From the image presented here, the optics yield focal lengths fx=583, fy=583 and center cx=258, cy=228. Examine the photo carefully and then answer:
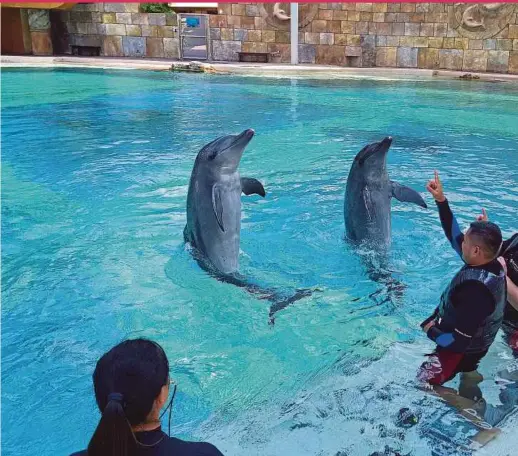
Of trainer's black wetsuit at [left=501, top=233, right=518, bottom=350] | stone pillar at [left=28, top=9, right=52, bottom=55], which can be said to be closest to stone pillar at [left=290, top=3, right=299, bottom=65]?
stone pillar at [left=28, top=9, right=52, bottom=55]

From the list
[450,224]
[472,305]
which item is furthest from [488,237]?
[450,224]

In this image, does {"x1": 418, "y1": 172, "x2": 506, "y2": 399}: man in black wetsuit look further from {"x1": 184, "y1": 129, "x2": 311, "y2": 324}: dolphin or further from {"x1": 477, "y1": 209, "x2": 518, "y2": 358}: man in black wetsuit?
{"x1": 184, "y1": 129, "x2": 311, "y2": 324}: dolphin

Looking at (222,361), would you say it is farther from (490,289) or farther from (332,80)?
(332,80)

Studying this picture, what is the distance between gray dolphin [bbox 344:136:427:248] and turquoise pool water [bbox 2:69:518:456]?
390 mm

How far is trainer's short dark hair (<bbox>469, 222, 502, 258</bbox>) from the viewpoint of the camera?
8.04 ft

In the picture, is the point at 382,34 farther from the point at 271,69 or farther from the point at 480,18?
the point at 271,69

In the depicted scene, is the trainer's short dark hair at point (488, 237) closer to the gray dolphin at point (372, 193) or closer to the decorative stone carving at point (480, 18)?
the gray dolphin at point (372, 193)

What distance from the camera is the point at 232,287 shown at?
13.4ft

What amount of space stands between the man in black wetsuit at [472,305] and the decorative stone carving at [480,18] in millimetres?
18394

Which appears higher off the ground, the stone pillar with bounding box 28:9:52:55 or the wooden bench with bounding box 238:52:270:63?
the stone pillar with bounding box 28:9:52:55

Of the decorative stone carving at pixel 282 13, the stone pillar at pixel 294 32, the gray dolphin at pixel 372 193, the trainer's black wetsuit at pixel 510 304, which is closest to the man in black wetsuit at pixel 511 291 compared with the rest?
the trainer's black wetsuit at pixel 510 304

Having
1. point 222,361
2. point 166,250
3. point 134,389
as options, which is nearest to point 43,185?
point 166,250

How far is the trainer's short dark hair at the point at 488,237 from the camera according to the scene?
2.45 meters

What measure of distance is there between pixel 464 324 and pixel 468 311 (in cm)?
6
